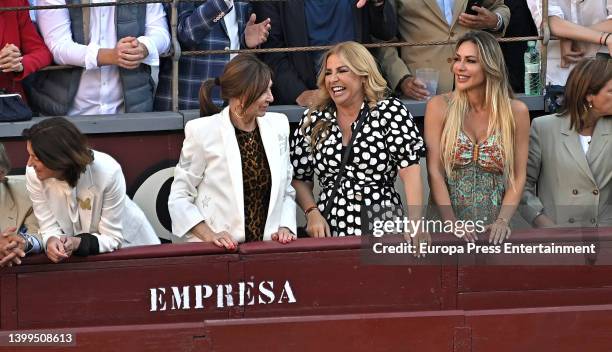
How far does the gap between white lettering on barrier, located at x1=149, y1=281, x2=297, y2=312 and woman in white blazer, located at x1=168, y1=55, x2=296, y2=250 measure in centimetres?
24

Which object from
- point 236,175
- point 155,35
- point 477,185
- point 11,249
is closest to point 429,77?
point 477,185

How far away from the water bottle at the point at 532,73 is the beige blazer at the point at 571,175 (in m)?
0.84

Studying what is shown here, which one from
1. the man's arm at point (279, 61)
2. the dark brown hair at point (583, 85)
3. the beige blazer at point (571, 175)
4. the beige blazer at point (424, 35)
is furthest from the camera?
the beige blazer at point (424, 35)

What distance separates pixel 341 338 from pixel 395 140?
1.05 m

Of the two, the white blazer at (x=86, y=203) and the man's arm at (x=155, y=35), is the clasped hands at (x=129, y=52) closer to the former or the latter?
the man's arm at (x=155, y=35)

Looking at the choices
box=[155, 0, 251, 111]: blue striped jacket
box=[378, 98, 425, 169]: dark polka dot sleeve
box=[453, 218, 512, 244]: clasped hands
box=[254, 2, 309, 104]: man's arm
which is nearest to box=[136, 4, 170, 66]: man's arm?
box=[155, 0, 251, 111]: blue striped jacket

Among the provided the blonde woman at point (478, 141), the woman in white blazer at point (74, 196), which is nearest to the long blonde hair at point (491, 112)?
the blonde woman at point (478, 141)

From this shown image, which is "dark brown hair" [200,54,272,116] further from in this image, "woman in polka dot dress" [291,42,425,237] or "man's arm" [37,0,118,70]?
"man's arm" [37,0,118,70]

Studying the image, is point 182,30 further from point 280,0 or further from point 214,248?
point 214,248

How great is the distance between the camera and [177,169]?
7.14 metres

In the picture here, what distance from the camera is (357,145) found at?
709cm

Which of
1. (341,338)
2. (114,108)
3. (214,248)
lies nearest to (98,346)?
(214,248)

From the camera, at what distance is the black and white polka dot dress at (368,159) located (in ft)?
23.3

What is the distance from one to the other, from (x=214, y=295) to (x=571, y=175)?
2.05 metres
